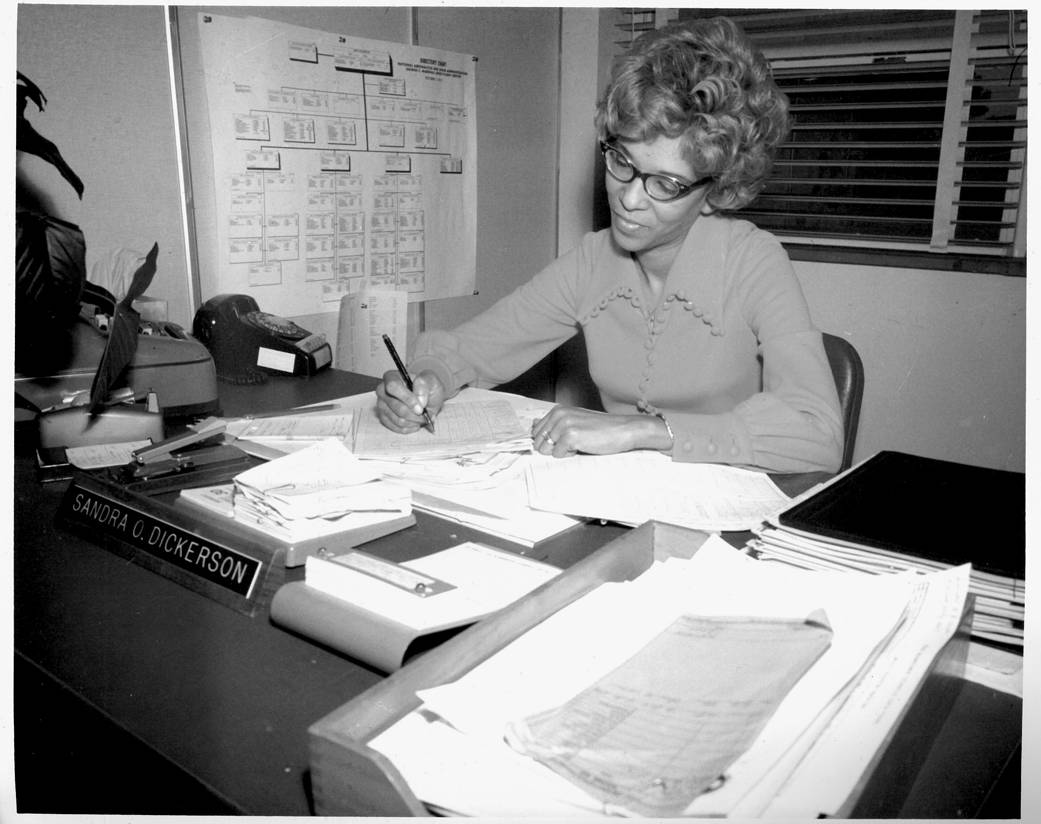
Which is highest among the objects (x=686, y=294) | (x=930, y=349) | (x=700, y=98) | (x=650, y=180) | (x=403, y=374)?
(x=700, y=98)

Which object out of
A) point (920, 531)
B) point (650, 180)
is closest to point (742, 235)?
point (650, 180)

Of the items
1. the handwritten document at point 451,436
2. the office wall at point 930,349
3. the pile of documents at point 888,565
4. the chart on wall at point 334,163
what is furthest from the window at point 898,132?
the pile of documents at point 888,565

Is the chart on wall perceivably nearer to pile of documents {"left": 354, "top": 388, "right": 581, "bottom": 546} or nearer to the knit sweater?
the knit sweater

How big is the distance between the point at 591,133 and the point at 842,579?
7.17 feet

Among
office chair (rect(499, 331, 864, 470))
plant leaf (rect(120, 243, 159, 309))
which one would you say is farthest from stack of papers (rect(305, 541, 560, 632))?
office chair (rect(499, 331, 864, 470))

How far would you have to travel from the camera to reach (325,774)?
0.44 metres

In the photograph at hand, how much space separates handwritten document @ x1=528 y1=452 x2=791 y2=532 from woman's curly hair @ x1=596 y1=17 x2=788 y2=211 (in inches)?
22.0

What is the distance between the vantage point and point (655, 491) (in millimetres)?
934

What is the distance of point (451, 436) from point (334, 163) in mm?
1004

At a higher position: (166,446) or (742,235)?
(742,235)

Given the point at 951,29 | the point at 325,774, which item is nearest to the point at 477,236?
the point at 951,29

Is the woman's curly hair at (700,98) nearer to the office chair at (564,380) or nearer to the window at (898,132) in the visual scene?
the window at (898,132)

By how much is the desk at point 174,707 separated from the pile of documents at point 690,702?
0.06m

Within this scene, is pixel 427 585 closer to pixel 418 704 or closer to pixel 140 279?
pixel 418 704
